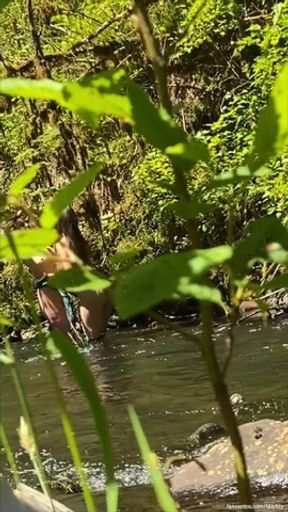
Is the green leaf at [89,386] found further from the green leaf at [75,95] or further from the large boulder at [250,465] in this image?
the large boulder at [250,465]

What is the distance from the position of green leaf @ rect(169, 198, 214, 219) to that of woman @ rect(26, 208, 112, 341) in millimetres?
52

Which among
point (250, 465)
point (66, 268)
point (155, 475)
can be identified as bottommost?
point (250, 465)

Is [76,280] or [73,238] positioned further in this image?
[73,238]

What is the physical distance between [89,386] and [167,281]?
9 cm

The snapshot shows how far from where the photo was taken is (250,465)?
3934 mm

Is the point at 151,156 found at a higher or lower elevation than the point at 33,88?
higher

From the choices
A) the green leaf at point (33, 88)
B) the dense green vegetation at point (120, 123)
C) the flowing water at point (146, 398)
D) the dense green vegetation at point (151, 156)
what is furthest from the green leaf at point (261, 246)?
the dense green vegetation at point (120, 123)

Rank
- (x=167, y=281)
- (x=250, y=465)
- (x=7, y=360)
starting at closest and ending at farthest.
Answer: (x=167, y=281), (x=7, y=360), (x=250, y=465)

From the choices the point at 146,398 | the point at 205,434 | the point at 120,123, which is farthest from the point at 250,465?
the point at 120,123

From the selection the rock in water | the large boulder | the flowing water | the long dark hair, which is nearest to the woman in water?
the long dark hair

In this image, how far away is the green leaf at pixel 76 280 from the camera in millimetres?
451

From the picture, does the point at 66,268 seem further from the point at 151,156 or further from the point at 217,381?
the point at 151,156

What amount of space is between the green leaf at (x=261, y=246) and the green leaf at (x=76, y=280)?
0.06 meters

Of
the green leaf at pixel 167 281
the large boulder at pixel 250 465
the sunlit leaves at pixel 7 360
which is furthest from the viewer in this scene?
the large boulder at pixel 250 465
